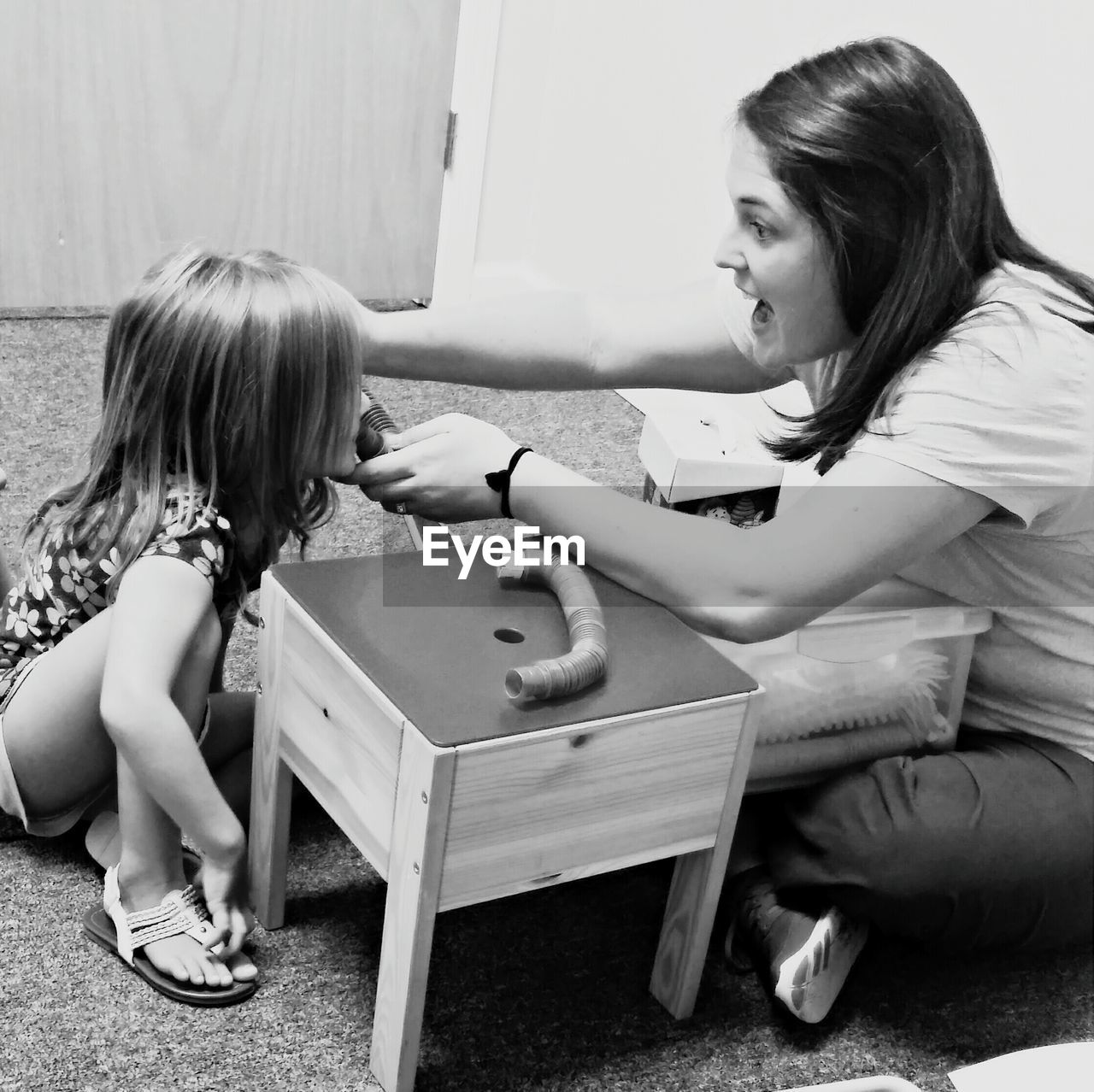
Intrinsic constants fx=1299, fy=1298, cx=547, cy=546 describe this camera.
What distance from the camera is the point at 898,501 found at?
900 millimetres

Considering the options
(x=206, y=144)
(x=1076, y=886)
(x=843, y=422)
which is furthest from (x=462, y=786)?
(x=206, y=144)

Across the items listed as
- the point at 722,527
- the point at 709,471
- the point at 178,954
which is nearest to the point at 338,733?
the point at 178,954

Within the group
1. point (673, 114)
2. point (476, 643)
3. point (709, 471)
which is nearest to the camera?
point (476, 643)

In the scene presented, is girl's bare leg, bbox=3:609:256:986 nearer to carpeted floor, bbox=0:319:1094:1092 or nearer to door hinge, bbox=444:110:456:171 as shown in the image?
carpeted floor, bbox=0:319:1094:1092

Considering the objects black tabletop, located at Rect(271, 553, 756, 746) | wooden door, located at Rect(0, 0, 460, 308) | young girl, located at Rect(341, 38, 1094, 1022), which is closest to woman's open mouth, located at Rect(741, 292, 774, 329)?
young girl, located at Rect(341, 38, 1094, 1022)

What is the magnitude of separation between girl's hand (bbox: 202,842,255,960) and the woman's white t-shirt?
1.80 feet

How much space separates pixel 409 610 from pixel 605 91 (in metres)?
1.54

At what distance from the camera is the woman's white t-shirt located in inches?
35.3

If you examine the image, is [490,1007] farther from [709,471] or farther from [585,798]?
[709,471]

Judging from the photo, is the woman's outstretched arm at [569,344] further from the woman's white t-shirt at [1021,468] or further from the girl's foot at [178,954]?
the girl's foot at [178,954]

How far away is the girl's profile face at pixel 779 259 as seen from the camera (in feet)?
3.04

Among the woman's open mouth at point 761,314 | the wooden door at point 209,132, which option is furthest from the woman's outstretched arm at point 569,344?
the wooden door at point 209,132

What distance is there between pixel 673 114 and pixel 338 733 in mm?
1451

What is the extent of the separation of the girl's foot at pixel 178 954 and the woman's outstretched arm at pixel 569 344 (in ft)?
1.65
